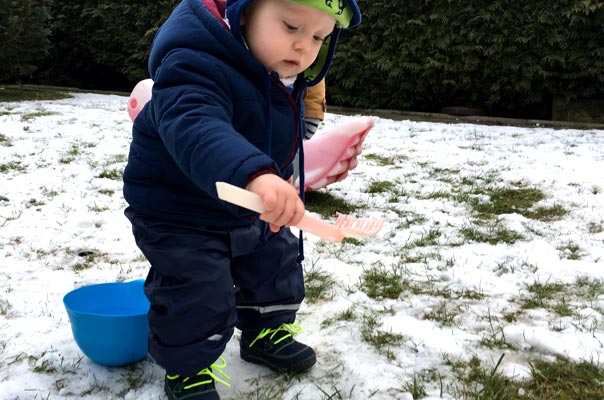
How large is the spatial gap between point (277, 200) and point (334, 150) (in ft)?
8.47

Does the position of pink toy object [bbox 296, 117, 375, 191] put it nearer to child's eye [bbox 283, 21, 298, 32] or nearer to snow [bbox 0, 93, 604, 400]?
snow [bbox 0, 93, 604, 400]

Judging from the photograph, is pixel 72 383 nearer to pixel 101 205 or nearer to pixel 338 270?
pixel 338 270

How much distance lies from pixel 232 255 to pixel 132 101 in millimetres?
1696

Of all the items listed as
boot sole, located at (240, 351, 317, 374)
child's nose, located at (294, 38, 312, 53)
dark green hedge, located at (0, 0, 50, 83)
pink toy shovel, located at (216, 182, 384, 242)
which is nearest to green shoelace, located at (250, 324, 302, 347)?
boot sole, located at (240, 351, 317, 374)

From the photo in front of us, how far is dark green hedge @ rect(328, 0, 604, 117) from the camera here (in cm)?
669

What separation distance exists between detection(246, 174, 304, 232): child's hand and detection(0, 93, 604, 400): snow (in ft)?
2.43

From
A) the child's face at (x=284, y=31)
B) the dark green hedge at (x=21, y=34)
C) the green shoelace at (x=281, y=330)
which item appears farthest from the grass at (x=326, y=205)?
the dark green hedge at (x=21, y=34)

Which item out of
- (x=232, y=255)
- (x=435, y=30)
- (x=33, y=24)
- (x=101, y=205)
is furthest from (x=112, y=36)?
(x=232, y=255)

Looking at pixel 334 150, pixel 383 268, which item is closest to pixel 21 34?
pixel 334 150

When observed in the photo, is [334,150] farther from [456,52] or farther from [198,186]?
[456,52]

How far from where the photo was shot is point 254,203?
103 cm

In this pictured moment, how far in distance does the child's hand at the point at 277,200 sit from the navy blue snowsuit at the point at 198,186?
206 millimetres

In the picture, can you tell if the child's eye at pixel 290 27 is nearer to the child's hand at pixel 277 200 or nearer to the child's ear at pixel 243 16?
the child's ear at pixel 243 16

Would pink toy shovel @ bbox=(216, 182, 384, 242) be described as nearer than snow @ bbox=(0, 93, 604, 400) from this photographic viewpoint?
Yes
